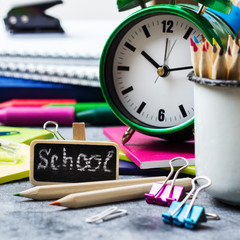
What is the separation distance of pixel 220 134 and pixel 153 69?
0.99ft

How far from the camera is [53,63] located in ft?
5.24

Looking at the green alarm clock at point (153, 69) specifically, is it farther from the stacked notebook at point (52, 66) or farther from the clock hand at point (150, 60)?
the stacked notebook at point (52, 66)

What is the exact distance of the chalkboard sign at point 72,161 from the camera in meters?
0.90

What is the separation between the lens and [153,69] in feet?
3.39

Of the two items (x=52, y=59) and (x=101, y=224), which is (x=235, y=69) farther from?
(x=52, y=59)

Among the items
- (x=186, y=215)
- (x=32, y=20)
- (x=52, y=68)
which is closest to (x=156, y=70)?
(x=186, y=215)

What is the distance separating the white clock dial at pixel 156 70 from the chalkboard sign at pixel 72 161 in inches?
6.9

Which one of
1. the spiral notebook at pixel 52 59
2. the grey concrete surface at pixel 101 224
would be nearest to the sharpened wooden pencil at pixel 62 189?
the grey concrete surface at pixel 101 224

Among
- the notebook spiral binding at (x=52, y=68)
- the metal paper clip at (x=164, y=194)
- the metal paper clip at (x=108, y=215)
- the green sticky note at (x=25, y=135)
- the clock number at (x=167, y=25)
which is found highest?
the clock number at (x=167, y=25)

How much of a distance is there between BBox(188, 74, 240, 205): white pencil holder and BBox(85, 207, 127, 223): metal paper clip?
5.7 inches

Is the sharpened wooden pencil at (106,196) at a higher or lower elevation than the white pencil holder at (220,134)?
lower

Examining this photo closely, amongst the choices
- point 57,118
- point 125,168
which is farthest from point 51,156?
point 57,118

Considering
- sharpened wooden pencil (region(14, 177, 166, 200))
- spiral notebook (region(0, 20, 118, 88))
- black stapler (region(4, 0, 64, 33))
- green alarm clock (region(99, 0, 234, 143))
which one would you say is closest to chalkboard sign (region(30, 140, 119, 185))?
sharpened wooden pencil (region(14, 177, 166, 200))

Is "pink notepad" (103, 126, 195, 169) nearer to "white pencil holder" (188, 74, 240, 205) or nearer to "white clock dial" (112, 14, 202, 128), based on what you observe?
"white clock dial" (112, 14, 202, 128)
